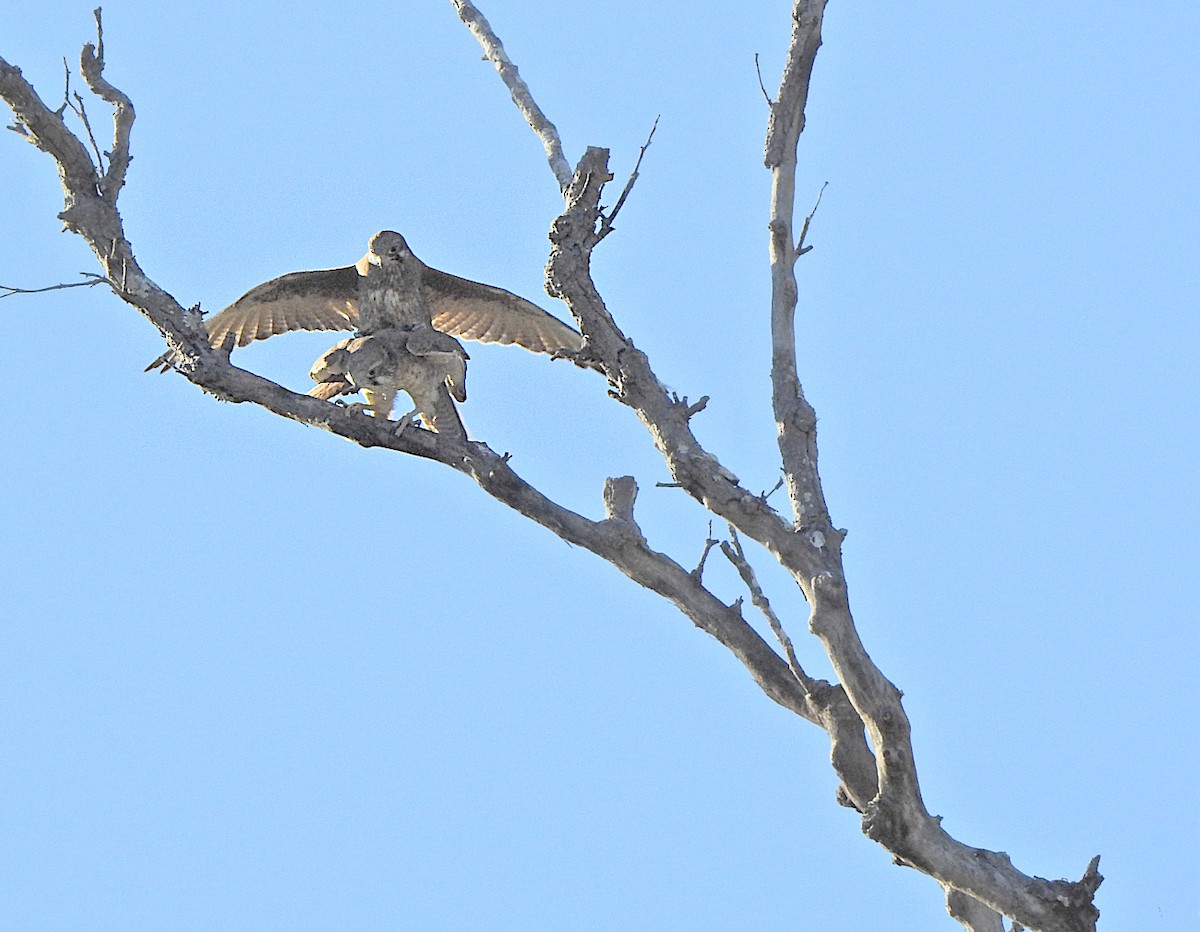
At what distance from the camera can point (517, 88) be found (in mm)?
7508

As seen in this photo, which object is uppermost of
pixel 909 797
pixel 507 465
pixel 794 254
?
pixel 794 254

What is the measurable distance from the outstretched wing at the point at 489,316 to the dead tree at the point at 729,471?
2.27 meters

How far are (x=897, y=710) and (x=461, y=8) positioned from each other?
413 centimetres

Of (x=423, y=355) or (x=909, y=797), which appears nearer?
(x=909, y=797)

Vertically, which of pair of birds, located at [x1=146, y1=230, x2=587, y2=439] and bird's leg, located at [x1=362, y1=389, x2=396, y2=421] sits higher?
pair of birds, located at [x1=146, y1=230, x2=587, y2=439]

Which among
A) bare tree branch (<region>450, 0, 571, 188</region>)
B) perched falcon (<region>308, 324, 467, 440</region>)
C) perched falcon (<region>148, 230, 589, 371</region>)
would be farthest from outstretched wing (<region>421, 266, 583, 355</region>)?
bare tree branch (<region>450, 0, 571, 188</region>)

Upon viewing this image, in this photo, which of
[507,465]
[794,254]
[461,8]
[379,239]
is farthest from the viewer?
[379,239]

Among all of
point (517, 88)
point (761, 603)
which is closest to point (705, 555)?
point (761, 603)

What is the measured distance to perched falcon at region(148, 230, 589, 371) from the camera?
943 centimetres

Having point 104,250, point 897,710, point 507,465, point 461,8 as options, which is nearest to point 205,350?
point 104,250

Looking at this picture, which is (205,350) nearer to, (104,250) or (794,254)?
(104,250)

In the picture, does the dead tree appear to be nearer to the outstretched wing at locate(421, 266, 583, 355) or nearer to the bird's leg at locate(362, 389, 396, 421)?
the bird's leg at locate(362, 389, 396, 421)

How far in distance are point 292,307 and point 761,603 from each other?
4461 mm

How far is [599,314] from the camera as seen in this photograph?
647 cm
